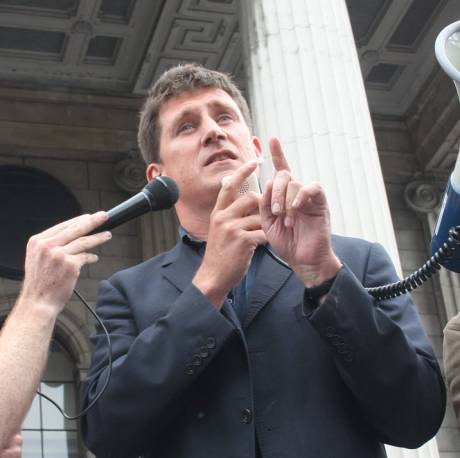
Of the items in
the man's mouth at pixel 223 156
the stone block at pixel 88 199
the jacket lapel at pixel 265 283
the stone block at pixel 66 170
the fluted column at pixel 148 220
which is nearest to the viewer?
the jacket lapel at pixel 265 283

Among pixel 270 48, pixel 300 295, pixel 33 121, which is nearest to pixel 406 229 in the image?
pixel 33 121

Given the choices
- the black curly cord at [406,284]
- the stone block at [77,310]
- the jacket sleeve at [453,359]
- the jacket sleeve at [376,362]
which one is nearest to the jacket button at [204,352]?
the jacket sleeve at [376,362]

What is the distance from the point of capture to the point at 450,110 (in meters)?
17.7

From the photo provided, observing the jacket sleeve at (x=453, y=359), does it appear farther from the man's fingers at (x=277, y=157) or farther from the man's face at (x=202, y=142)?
the man's face at (x=202, y=142)

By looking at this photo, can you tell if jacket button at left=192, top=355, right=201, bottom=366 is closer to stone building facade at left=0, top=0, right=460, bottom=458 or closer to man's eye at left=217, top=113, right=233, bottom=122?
man's eye at left=217, top=113, right=233, bottom=122

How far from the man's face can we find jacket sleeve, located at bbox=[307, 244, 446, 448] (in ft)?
2.25

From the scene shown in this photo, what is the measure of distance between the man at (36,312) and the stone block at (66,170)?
1396cm

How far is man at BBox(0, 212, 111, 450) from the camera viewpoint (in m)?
3.24

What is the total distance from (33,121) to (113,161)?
1205 millimetres

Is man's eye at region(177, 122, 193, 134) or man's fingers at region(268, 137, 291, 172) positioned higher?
man's eye at region(177, 122, 193, 134)

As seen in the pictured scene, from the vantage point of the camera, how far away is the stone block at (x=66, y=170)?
1736 cm

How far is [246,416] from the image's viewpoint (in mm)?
3391

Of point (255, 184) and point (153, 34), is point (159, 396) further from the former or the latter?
point (153, 34)

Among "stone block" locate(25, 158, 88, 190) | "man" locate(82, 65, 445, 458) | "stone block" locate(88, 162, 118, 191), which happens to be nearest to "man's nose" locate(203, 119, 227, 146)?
"man" locate(82, 65, 445, 458)
